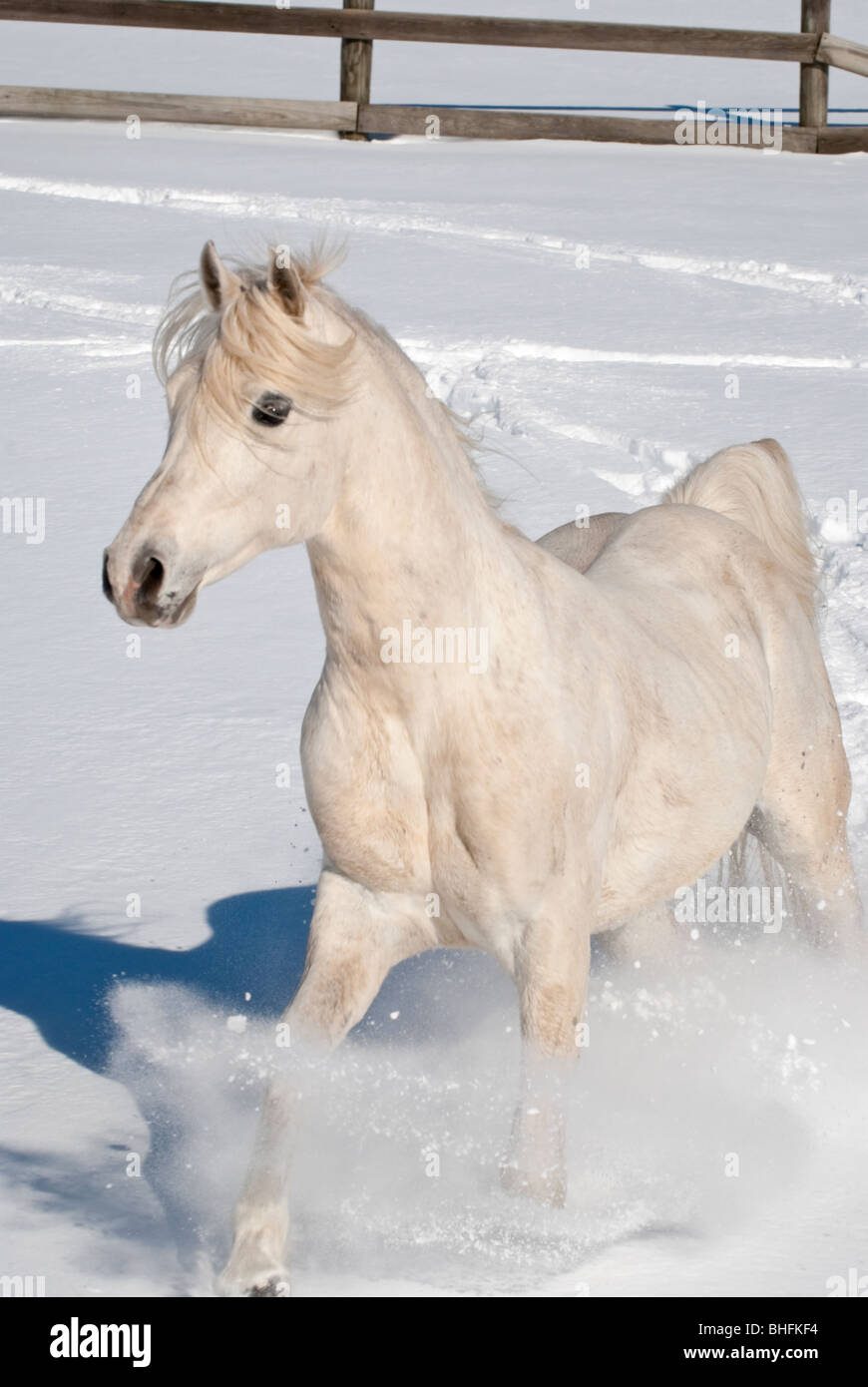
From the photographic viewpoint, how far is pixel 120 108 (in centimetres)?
1257

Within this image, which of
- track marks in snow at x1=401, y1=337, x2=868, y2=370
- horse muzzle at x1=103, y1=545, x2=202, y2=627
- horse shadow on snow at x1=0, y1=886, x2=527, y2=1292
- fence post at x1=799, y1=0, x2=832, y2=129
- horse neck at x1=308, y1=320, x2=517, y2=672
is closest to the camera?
horse muzzle at x1=103, y1=545, x2=202, y2=627

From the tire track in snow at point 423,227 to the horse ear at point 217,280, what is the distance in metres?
7.36

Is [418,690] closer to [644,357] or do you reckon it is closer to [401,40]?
[644,357]

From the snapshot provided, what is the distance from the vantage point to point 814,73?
12.4 m

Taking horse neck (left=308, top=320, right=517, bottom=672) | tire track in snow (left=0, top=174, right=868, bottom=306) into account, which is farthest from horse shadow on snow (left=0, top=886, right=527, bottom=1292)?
tire track in snow (left=0, top=174, right=868, bottom=306)

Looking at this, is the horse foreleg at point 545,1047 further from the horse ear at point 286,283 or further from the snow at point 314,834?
the horse ear at point 286,283

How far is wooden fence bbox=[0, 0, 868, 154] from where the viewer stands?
11.9 meters

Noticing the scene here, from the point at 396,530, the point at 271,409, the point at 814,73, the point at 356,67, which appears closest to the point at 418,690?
the point at 396,530

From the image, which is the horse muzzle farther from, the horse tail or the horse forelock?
the horse tail

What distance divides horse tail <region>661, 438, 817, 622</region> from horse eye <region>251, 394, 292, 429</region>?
6.23 ft

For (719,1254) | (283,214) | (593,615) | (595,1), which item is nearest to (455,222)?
(283,214)

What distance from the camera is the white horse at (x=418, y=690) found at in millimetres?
2289

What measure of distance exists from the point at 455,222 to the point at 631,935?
7380 millimetres
